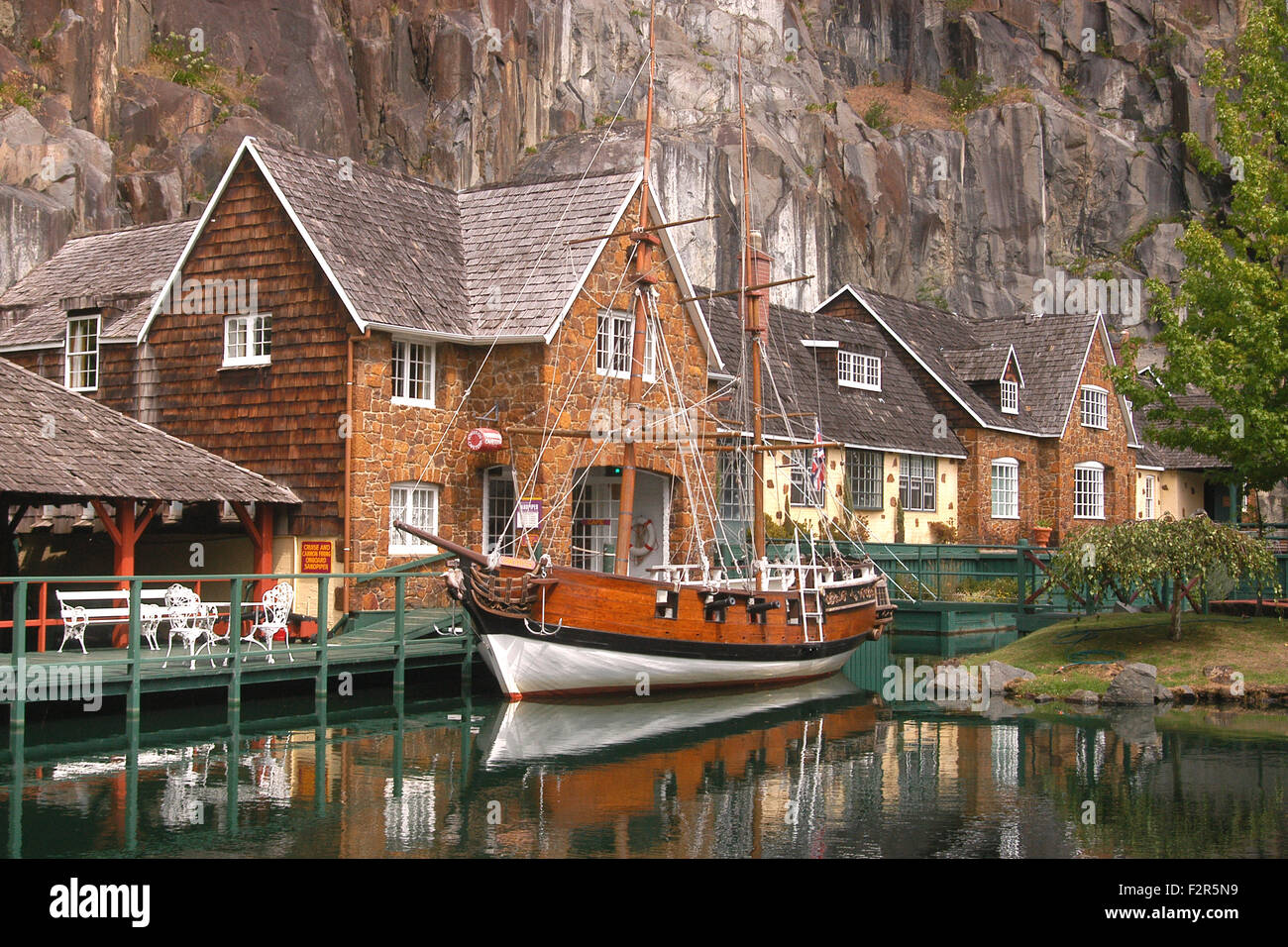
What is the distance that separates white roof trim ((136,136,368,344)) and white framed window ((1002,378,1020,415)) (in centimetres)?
2719

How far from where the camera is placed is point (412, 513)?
96.3 ft

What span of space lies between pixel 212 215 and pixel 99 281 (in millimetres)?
5506

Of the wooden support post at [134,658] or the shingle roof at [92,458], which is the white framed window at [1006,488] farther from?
the wooden support post at [134,658]

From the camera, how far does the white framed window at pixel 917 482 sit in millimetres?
43531

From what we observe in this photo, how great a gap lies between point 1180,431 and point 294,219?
720 inches

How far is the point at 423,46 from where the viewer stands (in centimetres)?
6844

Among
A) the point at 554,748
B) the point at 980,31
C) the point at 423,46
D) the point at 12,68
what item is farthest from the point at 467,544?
the point at 980,31

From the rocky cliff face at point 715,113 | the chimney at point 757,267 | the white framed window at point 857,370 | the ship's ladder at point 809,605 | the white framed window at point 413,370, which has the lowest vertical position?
the ship's ladder at point 809,605

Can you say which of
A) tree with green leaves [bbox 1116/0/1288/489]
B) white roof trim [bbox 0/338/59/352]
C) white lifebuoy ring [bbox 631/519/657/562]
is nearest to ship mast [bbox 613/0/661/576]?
white lifebuoy ring [bbox 631/519/657/562]

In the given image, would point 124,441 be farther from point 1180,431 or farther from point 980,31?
point 980,31

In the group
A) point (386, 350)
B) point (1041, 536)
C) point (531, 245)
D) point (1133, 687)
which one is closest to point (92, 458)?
point (386, 350)

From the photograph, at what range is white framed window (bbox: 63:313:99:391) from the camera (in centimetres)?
3206

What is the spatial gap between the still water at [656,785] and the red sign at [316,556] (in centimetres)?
452

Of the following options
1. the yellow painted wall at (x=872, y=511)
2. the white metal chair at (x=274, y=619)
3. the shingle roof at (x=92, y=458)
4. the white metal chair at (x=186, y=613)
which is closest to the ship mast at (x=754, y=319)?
the yellow painted wall at (x=872, y=511)
